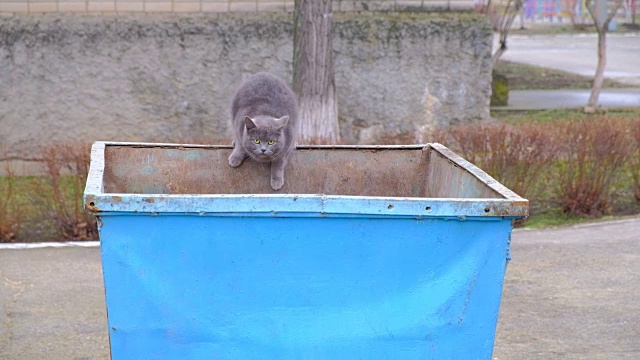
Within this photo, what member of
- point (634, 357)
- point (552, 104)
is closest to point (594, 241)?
point (634, 357)

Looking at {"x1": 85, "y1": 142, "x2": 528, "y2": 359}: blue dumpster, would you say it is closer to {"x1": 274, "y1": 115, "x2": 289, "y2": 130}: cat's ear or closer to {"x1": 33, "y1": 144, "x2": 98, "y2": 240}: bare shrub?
{"x1": 274, "y1": 115, "x2": 289, "y2": 130}: cat's ear

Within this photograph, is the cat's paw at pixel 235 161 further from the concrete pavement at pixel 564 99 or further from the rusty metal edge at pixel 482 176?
the concrete pavement at pixel 564 99

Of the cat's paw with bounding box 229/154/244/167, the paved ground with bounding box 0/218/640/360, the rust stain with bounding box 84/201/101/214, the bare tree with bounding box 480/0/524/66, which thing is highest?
the rust stain with bounding box 84/201/101/214

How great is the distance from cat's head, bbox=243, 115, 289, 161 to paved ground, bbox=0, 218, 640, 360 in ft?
5.25

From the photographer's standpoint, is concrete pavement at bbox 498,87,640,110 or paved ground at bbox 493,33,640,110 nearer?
concrete pavement at bbox 498,87,640,110

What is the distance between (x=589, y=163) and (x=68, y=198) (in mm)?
4434

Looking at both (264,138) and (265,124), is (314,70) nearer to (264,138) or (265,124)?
(265,124)

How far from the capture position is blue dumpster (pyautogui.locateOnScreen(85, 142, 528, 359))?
2.67 meters

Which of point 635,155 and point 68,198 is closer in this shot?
point 68,198

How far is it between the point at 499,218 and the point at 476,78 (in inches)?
298

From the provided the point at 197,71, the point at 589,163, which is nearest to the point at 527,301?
the point at 589,163

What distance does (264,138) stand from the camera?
4.14 metres

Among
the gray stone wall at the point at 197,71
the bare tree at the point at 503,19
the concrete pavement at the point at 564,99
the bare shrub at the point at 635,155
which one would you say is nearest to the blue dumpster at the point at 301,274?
the bare shrub at the point at 635,155

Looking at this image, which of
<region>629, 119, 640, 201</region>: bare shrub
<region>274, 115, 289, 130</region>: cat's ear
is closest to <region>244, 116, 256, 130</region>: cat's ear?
<region>274, 115, 289, 130</region>: cat's ear
